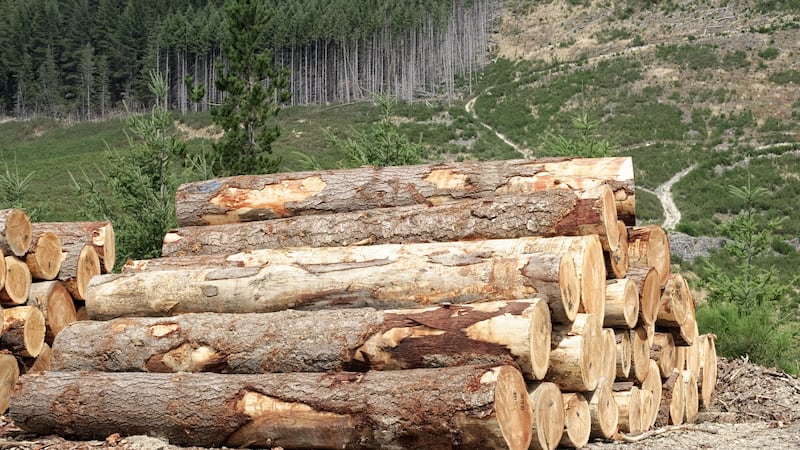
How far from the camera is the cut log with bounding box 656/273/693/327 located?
9039 mm

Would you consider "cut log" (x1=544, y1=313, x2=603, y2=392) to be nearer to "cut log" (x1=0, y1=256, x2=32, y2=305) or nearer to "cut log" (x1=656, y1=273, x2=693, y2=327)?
"cut log" (x1=656, y1=273, x2=693, y2=327)

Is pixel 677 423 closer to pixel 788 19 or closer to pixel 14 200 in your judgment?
pixel 14 200

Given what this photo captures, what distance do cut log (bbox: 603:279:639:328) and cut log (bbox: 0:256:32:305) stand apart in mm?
5478

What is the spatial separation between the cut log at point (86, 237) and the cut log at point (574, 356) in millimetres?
5245

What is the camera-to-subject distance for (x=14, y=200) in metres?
15.4

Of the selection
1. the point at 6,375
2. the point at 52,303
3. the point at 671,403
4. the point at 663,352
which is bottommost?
the point at 671,403

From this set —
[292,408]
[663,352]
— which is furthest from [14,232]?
[663,352]

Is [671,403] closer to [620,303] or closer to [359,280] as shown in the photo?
[620,303]

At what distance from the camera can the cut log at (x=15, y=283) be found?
8719mm

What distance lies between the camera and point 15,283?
29.0 feet

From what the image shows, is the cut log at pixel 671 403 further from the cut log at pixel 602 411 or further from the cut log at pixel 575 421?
the cut log at pixel 575 421

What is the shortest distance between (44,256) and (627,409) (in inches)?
228

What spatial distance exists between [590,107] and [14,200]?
40524 millimetres

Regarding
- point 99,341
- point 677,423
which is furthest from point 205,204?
point 677,423
